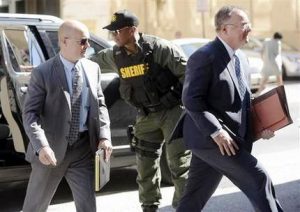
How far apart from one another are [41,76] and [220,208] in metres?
2.48

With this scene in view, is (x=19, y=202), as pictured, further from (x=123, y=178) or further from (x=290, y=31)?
(x=290, y=31)

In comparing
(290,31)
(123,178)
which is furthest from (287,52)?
(123,178)

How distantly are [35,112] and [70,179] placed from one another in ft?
1.58

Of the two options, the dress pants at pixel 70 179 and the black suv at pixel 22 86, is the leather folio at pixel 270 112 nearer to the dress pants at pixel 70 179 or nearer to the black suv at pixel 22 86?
the dress pants at pixel 70 179

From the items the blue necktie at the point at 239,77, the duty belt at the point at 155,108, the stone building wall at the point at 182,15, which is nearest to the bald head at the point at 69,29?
the blue necktie at the point at 239,77

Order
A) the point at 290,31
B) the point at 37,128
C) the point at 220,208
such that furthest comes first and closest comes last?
1. the point at 290,31
2. the point at 220,208
3. the point at 37,128

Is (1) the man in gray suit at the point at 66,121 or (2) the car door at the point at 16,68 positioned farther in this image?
(2) the car door at the point at 16,68

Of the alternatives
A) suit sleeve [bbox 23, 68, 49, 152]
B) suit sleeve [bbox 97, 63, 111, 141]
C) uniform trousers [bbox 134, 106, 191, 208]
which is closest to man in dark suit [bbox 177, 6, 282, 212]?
suit sleeve [bbox 97, 63, 111, 141]

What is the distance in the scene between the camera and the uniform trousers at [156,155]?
5.07 meters

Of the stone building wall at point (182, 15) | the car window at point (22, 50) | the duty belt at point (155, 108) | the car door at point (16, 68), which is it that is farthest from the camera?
the stone building wall at point (182, 15)

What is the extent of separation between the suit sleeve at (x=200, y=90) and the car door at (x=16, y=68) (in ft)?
7.01

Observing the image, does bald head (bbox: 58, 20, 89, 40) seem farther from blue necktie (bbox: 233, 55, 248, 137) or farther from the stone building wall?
the stone building wall

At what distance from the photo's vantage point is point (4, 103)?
5.82 m

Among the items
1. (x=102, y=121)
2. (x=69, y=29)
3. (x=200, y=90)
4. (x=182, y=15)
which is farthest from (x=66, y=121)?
(x=182, y=15)
